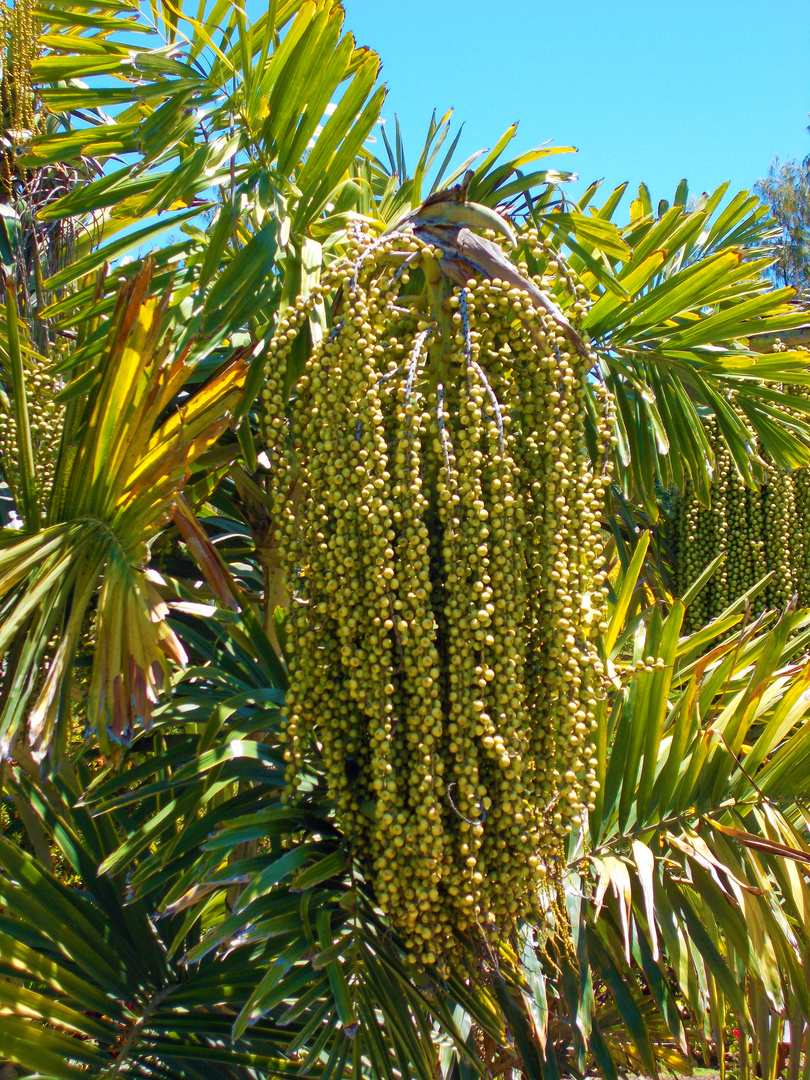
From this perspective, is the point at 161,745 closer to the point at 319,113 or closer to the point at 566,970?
the point at 566,970

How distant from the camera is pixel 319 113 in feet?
7.42

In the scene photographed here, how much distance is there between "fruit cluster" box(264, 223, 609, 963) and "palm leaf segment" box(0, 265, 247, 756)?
0.26m

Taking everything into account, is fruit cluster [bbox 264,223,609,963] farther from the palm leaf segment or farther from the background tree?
the background tree

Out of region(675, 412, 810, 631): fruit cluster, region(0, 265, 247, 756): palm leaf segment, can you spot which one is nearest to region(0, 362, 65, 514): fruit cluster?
region(0, 265, 247, 756): palm leaf segment

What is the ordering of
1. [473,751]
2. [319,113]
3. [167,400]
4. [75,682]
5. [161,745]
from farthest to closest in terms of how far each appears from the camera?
1. [75,682]
2. [161,745]
3. [319,113]
4. [167,400]
5. [473,751]

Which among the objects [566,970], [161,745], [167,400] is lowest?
[566,970]

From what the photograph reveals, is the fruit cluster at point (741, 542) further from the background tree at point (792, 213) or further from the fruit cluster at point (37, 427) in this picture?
the background tree at point (792, 213)

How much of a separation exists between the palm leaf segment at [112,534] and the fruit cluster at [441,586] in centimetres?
26

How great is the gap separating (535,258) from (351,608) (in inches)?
44.8

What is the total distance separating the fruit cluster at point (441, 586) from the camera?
1663 millimetres

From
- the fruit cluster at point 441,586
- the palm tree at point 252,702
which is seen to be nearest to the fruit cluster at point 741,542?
the palm tree at point 252,702

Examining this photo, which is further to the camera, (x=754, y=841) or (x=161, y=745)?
(x=161, y=745)

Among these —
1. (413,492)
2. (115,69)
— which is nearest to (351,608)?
(413,492)

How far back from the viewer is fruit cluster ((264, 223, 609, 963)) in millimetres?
1663
